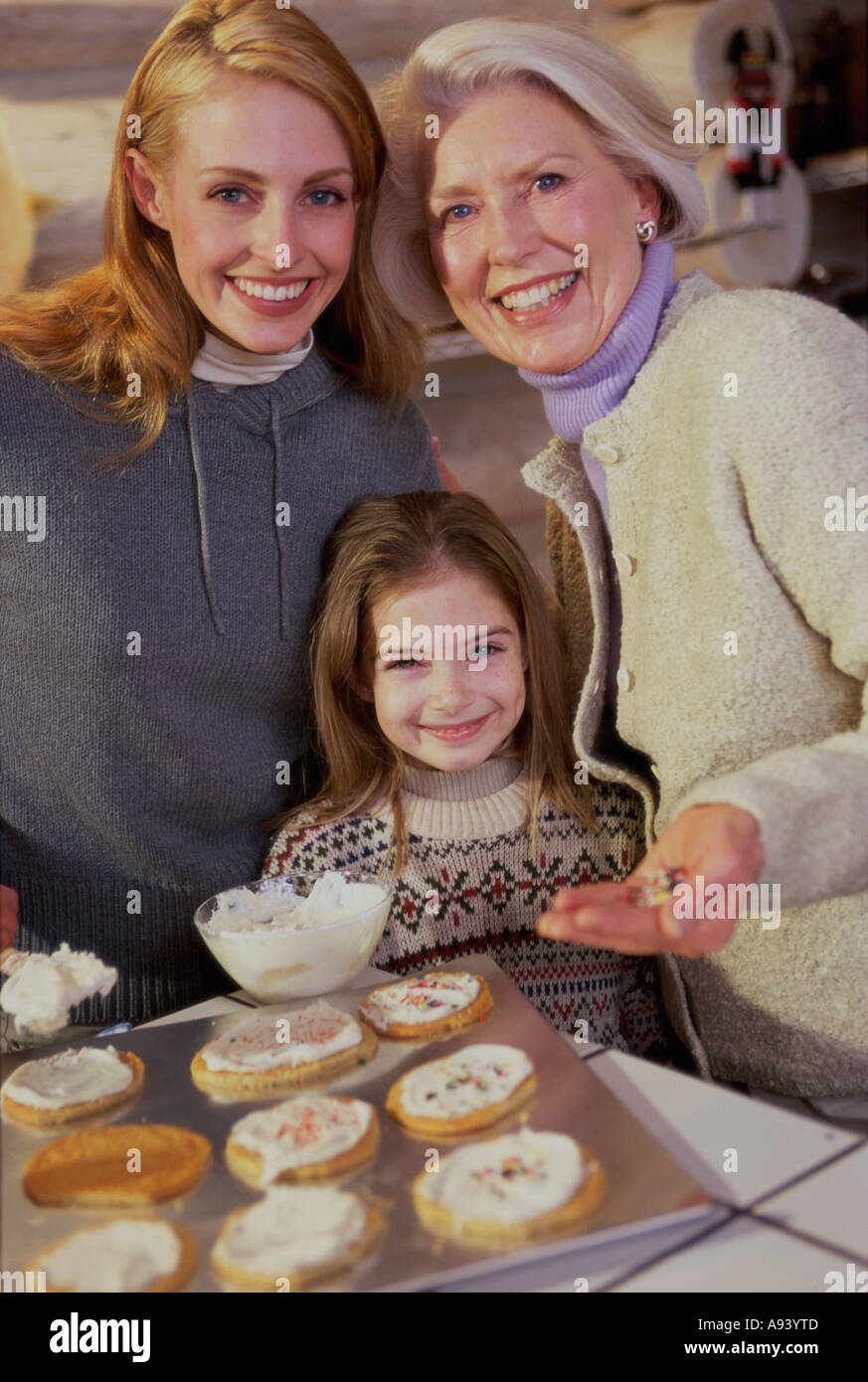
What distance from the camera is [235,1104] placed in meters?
0.94

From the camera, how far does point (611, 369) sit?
4.42 feet

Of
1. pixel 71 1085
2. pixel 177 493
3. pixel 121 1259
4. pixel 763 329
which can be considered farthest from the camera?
pixel 177 493

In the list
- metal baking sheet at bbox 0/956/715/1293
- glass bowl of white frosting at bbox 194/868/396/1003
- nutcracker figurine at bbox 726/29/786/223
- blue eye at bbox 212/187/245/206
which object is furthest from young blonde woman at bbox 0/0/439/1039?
nutcracker figurine at bbox 726/29/786/223

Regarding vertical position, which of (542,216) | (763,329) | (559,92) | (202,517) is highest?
(559,92)

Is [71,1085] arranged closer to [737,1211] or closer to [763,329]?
[737,1211]

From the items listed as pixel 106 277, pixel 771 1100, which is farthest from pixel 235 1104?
pixel 106 277

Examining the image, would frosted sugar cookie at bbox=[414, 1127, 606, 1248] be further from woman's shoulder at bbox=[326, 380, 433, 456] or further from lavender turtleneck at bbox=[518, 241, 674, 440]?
woman's shoulder at bbox=[326, 380, 433, 456]

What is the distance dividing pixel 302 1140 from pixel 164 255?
106 centimetres

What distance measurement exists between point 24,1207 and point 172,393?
3.14 ft

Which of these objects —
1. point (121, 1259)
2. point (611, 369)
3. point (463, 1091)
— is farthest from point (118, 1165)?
point (611, 369)

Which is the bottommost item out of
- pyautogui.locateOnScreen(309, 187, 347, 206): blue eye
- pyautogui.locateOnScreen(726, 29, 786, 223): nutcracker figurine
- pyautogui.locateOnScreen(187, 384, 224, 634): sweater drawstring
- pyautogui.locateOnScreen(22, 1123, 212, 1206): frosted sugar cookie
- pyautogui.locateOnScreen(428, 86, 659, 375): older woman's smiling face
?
pyautogui.locateOnScreen(22, 1123, 212, 1206): frosted sugar cookie

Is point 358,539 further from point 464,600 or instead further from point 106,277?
point 106,277

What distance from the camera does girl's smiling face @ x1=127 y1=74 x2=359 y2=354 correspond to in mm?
1359

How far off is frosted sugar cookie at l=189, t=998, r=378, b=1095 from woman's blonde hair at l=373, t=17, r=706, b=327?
0.90 meters
